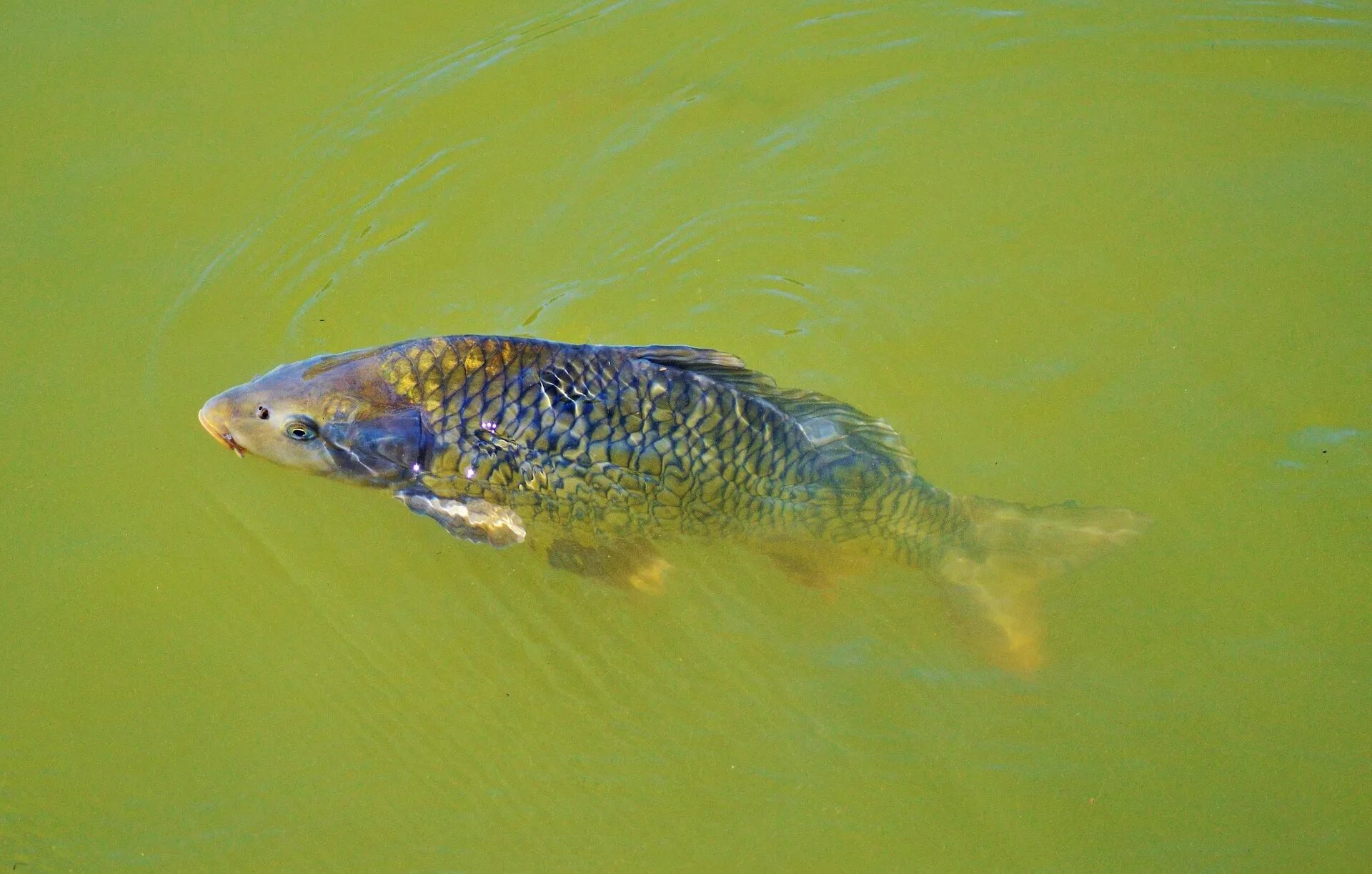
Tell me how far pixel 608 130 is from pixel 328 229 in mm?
1504

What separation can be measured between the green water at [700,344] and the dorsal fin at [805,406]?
0.49 metres

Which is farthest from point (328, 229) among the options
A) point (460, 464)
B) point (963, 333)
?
point (963, 333)

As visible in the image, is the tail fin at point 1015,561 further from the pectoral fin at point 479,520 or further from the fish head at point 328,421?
the fish head at point 328,421

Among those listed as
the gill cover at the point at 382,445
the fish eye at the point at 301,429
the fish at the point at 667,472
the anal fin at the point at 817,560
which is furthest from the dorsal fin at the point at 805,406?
the fish eye at the point at 301,429

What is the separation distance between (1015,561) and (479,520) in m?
1.98

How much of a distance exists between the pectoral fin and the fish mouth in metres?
0.86

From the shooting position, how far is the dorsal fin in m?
3.91

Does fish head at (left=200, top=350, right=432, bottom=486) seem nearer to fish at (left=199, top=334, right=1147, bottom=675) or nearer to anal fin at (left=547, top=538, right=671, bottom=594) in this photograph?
fish at (left=199, top=334, right=1147, bottom=675)

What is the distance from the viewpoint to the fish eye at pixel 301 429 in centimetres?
421

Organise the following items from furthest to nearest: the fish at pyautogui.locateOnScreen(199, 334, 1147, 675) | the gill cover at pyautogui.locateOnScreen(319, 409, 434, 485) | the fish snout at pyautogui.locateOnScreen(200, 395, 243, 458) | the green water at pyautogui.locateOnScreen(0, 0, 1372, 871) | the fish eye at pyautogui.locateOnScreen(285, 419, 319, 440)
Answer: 1. the fish snout at pyautogui.locateOnScreen(200, 395, 243, 458)
2. the fish eye at pyautogui.locateOnScreen(285, 419, 319, 440)
3. the gill cover at pyautogui.locateOnScreen(319, 409, 434, 485)
4. the fish at pyautogui.locateOnScreen(199, 334, 1147, 675)
5. the green water at pyautogui.locateOnScreen(0, 0, 1372, 871)

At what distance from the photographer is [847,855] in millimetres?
3596

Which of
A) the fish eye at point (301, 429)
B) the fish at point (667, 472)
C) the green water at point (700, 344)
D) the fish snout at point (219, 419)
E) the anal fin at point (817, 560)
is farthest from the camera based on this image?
the fish snout at point (219, 419)

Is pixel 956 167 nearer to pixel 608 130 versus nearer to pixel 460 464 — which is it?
pixel 608 130

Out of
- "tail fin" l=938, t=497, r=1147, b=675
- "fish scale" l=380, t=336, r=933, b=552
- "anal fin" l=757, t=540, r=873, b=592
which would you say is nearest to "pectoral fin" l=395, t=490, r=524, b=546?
"fish scale" l=380, t=336, r=933, b=552
